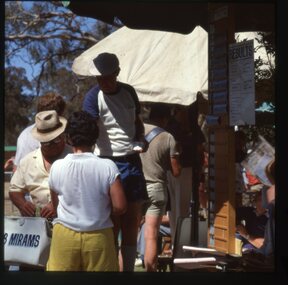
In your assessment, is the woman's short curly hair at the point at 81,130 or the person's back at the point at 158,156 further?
the person's back at the point at 158,156

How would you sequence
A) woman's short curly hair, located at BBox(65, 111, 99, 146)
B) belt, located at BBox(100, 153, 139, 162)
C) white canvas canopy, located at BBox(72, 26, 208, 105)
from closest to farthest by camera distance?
woman's short curly hair, located at BBox(65, 111, 99, 146) → belt, located at BBox(100, 153, 139, 162) → white canvas canopy, located at BBox(72, 26, 208, 105)

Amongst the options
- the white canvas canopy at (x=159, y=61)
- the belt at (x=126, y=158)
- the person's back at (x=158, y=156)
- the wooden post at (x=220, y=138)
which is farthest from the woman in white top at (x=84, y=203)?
the wooden post at (x=220, y=138)

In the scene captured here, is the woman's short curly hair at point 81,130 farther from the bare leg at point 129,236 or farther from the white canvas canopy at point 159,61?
the bare leg at point 129,236

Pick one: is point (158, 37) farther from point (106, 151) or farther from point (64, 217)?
point (64, 217)

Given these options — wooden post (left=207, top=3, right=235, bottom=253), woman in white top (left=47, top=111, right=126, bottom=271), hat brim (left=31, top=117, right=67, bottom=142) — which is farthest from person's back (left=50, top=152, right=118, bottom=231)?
wooden post (left=207, top=3, right=235, bottom=253)

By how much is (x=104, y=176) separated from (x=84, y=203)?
0.25m

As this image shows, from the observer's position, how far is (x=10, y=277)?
5316 millimetres

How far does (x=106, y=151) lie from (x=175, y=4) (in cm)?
125

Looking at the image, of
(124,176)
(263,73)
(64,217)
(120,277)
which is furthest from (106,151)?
(263,73)

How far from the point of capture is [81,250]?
4.95 m

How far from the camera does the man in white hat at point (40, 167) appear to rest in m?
5.30

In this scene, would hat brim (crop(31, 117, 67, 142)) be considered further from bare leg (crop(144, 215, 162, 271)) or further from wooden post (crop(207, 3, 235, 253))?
wooden post (crop(207, 3, 235, 253))

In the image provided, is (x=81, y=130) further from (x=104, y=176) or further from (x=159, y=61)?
(x=159, y=61)

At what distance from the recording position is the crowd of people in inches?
196
